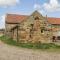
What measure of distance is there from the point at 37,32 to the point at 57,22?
31.6m

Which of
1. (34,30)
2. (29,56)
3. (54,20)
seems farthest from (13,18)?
(29,56)

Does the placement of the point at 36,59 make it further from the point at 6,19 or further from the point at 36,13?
the point at 6,19

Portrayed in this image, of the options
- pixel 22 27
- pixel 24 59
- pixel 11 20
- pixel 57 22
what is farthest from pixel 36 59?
pixel 57 22

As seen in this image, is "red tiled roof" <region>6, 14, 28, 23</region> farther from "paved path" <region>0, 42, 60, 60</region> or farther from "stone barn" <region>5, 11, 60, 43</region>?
"paved path" <region>0, 42, 60, 60</region>

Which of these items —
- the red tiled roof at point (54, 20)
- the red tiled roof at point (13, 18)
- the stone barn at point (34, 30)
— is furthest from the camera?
the red tiled roof at point (54, 20)

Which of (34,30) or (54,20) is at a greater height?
(54,20)

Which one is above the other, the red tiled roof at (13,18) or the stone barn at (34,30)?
the red tiled roof at (13,18)

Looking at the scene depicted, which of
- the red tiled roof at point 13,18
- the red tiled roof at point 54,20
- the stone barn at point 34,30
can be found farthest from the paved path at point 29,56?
the red tiled roof at point 54,20

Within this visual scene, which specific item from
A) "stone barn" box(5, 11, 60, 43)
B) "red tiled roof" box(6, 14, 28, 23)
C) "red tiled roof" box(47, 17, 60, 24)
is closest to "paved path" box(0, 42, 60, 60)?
"stone barn" box(5, 11, 60, 43)

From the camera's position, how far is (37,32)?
1660 inches

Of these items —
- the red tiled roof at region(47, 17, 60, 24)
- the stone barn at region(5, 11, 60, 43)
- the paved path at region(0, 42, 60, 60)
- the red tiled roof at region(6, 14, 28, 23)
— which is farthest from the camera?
the red tiled roof at region(47, 17, 60, 24)

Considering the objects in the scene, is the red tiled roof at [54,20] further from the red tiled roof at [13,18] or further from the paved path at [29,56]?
the paved path at [29,56]

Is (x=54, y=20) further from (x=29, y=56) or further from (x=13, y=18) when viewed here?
(x=29, y=56)

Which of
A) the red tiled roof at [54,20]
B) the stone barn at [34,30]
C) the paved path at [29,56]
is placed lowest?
the paved path at [29,56]
